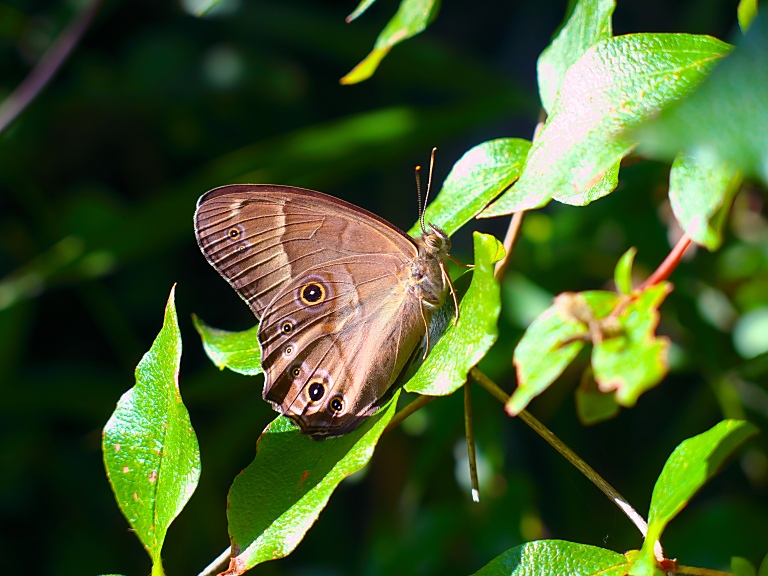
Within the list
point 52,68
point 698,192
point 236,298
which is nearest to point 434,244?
point 698,192

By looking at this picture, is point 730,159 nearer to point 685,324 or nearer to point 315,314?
point 315,314

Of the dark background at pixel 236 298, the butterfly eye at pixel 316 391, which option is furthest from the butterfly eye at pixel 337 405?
the dark background at pixel 236 298

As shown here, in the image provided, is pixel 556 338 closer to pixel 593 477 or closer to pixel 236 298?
pixel 593 477

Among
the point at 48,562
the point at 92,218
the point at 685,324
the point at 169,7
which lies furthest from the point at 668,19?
the point at 48,562

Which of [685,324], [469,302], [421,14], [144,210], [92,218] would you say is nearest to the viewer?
[469,302]

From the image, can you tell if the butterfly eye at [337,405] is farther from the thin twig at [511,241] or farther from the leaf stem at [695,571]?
the leaf stem at [695,571]

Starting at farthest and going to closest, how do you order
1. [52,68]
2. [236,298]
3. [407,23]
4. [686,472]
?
[236,298]
[52,68]
[407,23]
[686,472]

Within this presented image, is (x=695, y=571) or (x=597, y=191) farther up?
(x=597, y=191)
